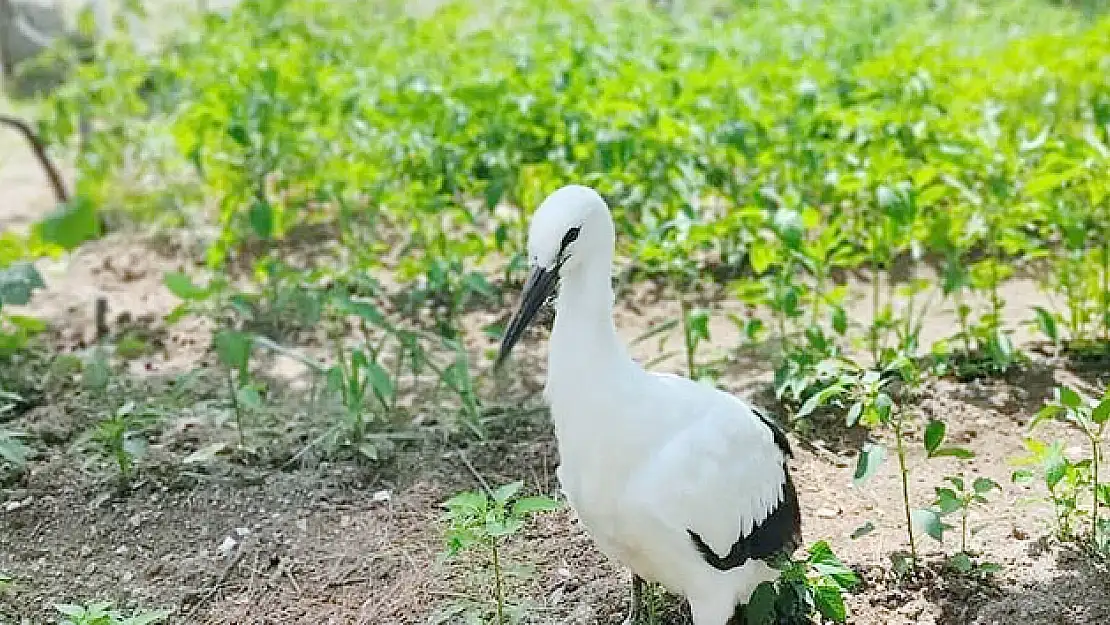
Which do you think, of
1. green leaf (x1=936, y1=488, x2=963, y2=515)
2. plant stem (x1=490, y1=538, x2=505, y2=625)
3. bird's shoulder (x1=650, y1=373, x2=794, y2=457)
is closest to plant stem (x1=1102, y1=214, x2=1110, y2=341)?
green leaf (x1=936, y1=488, x2=963, y2=515)

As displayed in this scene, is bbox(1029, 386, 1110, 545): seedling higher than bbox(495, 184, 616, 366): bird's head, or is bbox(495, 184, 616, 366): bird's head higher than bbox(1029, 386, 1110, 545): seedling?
bbox(495, 184, 616, 366): bird's head

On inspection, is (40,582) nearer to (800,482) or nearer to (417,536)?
(417,536)

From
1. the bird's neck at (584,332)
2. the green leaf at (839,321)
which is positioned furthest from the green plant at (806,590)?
the green leaf at (839,321)

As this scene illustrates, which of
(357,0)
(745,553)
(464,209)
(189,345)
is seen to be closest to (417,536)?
(745,553)

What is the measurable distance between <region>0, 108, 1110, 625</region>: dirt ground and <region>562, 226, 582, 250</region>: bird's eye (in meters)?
0.87

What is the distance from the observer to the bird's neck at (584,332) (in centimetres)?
275

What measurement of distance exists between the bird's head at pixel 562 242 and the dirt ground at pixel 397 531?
0.76 meters

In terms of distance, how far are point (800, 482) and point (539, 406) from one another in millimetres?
937

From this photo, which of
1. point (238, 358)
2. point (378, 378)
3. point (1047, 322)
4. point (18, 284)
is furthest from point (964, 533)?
point (18, 284)

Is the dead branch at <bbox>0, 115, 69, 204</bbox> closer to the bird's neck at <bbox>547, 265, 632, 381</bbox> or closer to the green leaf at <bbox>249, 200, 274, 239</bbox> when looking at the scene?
the green leaf at <bbox>249, 200, 274, 239</bbox>

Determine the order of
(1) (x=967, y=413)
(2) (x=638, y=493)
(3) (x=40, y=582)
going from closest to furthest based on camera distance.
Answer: (2) (x=638, y=493)
(3) (x=40, y=582)
(1) (x=967, y=413)

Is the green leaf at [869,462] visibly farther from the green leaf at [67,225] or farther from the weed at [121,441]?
the green leaf at [67,225]

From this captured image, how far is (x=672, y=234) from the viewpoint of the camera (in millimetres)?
4258

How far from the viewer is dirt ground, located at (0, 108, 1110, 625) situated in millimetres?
3262
